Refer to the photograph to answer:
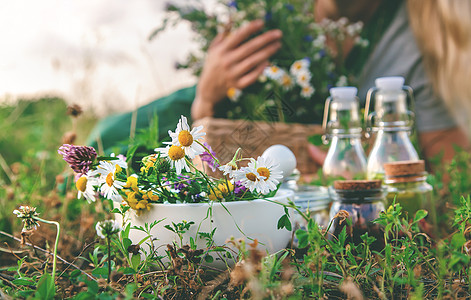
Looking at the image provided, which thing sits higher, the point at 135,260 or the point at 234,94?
the point at 234,94

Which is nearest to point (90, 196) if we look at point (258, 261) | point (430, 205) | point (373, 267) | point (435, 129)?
point (258, 261)

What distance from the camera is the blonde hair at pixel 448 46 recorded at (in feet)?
5.72

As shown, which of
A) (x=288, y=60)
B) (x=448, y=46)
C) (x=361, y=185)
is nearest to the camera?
(x=361, y=185)

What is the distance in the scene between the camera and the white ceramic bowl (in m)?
0.52

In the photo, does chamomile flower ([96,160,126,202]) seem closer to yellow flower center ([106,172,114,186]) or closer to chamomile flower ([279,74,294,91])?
yellow flower center ([106,172,114,186])

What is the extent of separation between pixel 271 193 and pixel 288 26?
124 centimetres

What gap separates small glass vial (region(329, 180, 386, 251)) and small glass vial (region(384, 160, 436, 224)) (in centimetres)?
9

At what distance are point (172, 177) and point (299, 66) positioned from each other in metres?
1.09

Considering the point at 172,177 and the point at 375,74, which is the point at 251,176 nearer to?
the point at 172,177

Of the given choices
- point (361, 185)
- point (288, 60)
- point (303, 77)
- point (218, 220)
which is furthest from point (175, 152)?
point (288, 60)

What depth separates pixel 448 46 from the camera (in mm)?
1835

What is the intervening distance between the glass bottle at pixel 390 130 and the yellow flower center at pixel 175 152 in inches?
18.6

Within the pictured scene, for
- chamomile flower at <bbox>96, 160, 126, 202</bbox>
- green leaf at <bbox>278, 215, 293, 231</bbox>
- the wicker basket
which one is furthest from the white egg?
chamomile flower at <bbox>96, 160, 126, 202</bbox>

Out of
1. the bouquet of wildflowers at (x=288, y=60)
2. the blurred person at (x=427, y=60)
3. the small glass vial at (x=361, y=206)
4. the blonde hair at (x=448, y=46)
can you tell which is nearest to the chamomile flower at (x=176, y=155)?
the small glass vial at (x=361, y=206)
